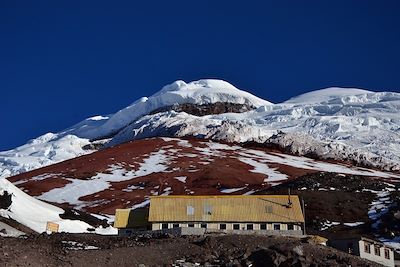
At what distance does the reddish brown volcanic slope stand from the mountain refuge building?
32.7m

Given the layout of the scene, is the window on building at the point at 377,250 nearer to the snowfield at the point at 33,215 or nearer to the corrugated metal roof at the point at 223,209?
the corrugated metal roof at the point at 223,209

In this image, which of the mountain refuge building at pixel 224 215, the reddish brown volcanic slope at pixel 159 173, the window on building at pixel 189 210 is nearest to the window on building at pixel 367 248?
the mountain refuge building at pixel 224 215

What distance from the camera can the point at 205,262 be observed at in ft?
109

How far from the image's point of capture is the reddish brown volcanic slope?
93.4 meters

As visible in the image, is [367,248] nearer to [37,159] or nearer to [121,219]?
[121,219]

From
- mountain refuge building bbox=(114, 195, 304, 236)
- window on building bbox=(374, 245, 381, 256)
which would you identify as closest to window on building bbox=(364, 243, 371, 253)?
window on building bbox=(374, 245, 381, 256)

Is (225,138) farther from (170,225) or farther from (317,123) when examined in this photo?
(170,225)

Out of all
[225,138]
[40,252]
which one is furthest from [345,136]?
[40,252]

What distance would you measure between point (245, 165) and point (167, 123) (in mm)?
56951

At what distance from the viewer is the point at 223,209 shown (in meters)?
51.9

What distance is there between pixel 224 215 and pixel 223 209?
713 mm

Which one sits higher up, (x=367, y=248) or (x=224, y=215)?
(x=224, y=215)

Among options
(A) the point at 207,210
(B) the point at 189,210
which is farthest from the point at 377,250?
(B) the point at 189,210

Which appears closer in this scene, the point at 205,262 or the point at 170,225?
the point at 205,262
